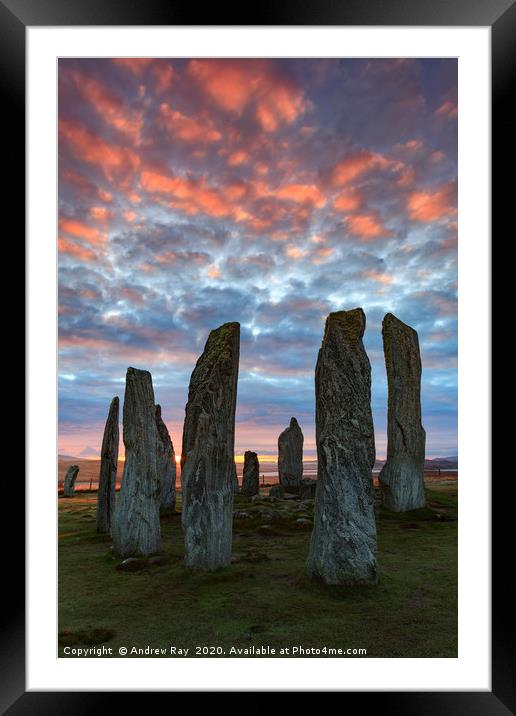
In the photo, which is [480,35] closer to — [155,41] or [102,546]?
[155,41]

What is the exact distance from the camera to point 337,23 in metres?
4.23

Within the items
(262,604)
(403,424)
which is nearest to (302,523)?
(403,424)

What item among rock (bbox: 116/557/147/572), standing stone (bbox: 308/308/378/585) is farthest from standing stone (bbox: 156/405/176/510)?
standing stone (bbox: 308/308/378/585)

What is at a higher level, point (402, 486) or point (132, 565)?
point (402, 486)

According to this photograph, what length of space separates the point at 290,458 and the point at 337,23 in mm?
19162

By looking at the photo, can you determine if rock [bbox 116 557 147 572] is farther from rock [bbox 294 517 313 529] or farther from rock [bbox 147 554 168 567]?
rock [bbox 294 517 313 529]

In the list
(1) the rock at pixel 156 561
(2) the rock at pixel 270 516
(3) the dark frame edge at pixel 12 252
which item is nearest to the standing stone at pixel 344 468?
(1) the rock at pixel 156 561

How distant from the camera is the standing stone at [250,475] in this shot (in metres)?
21.2

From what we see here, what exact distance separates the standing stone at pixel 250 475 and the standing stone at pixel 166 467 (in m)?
6.54

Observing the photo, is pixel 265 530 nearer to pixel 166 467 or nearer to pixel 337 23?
pixel 166 467

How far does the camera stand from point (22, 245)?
4.35 m

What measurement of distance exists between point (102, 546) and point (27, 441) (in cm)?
699

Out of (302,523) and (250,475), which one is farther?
(250,475)

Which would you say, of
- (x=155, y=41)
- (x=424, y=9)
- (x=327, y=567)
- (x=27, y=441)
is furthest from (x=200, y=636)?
(x=424, y=9)
